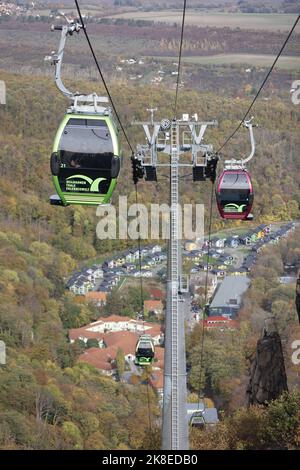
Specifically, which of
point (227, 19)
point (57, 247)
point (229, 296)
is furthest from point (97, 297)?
point (227, 19)

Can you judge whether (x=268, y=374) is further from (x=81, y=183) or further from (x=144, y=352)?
(x=81, y=183)

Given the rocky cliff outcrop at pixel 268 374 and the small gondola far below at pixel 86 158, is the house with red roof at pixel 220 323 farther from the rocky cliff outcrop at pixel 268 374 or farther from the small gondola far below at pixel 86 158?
the small gondola far below at pixel 86 158

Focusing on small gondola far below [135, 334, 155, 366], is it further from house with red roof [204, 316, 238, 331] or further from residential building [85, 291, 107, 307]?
residential building [85, 291, 107, 307]

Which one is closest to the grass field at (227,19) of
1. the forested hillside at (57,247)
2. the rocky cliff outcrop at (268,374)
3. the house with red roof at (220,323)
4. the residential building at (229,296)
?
the forested hillside at (57,247)

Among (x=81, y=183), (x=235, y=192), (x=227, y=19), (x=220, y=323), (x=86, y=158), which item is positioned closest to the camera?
(x=86, y=158)

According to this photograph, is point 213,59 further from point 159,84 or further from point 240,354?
point 240,354

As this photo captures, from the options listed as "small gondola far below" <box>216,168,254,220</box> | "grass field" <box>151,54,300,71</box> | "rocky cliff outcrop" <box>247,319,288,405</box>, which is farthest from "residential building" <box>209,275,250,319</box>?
"grass field" <box>151,54,300,71</box>
